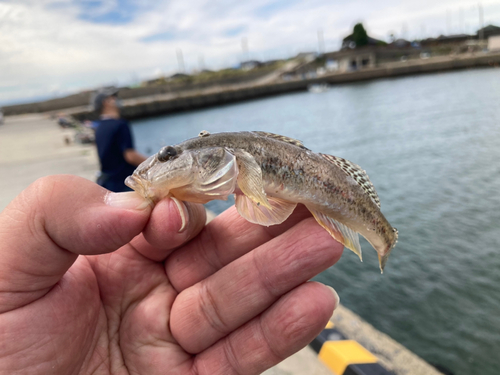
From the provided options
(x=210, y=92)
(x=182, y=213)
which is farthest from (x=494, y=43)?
(x=182, y=213)

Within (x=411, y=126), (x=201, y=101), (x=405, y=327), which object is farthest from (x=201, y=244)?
(x=201, y=101)

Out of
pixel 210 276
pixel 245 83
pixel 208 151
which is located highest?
pixel 245 83

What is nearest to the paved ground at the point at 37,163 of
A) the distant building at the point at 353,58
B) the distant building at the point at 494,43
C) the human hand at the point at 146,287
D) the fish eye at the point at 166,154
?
the human hand at the point at 146,287

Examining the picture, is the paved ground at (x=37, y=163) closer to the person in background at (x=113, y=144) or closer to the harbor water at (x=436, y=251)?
the person in background at (x=113, y=144)

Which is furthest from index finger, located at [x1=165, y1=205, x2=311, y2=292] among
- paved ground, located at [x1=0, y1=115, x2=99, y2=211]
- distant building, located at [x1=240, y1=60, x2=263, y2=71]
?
distant building, located at [x1=240, y1=60, x2=263, y2=71]

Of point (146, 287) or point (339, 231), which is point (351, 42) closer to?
point (339, 231)

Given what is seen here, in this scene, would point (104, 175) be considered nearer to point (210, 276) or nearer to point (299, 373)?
point (210, 276)
